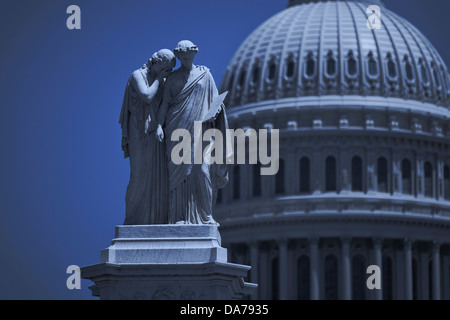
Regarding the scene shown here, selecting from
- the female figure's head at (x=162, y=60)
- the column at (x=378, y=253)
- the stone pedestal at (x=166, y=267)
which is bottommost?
the stone pedestal at (x=166, y=267)

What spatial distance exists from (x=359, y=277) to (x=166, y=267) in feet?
329

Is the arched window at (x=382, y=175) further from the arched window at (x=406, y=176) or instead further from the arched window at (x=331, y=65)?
the arched window at (x=331, y=65)

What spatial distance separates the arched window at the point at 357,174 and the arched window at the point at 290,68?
10.7 metres

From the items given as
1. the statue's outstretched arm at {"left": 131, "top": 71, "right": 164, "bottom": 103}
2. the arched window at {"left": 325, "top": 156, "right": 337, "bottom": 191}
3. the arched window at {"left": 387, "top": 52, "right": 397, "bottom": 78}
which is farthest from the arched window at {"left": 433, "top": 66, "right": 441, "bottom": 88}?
the statue's outstretched arm at {"left": 131, "top": 71, "right": 164, "bottom": 103}

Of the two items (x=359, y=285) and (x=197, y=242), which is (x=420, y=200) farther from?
(x=197, y=242)

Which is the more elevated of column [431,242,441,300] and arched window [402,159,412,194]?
arched window [402,159,412,194]

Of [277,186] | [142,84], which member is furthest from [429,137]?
[142,84]

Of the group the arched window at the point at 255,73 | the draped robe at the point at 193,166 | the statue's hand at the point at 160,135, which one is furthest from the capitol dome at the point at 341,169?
the statue's hand at the point at 160,135

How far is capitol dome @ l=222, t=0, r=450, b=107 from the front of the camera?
419 ft

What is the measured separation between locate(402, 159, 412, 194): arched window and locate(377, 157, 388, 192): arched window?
172cm

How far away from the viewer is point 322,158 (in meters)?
122

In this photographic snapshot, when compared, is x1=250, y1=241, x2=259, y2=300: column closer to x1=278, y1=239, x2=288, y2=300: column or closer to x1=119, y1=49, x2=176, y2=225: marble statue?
x1=278, y1=239, x2=288, y2=300: column

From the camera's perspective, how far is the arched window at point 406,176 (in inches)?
4887
